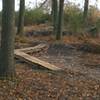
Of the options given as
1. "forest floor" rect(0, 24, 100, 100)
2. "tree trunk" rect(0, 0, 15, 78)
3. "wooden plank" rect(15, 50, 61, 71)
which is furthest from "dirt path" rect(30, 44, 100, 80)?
"tree trunk" rect(0, 0, 15, 78)

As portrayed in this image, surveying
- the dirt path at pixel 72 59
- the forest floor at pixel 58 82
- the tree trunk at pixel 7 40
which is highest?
the tree trunk at pixel 7 40

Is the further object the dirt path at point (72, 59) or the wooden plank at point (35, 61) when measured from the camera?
the dirt path at point (72, 59)

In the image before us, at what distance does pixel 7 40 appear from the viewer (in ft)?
32.0

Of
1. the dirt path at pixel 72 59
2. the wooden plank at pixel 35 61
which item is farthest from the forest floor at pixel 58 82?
the wooden plank at pixel 35 61

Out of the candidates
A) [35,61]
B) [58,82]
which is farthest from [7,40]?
[35,61]

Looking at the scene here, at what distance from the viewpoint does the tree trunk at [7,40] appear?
9672mm

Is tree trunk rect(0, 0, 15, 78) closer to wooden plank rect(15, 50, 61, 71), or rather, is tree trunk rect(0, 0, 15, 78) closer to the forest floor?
the forest floor

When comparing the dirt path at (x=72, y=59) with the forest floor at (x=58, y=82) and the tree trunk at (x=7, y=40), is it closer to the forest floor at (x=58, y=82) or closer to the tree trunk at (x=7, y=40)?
the forest floor at (x=58, y=82)

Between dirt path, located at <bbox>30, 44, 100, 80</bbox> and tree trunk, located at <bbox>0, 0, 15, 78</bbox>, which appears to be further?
dirt path, located at <bbox>30, 44, 100, 80</bbox>

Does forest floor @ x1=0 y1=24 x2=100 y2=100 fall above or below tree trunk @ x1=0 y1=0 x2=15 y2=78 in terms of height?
below

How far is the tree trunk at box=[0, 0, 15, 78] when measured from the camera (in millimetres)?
9672

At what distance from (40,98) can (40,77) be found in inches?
75.5

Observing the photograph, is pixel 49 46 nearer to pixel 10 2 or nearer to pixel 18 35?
pixel 18 35

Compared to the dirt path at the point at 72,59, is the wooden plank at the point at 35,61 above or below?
above
